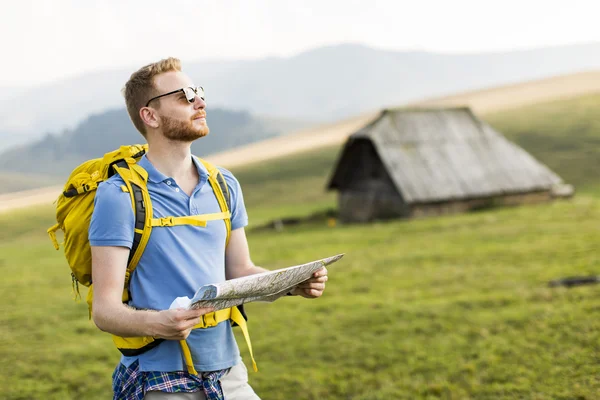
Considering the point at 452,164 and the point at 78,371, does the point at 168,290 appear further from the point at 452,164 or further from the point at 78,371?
the point at 452,164

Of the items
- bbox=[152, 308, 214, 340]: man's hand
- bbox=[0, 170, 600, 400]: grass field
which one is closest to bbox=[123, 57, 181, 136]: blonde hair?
bbox=[152, 308, 214, 340]: man's hand

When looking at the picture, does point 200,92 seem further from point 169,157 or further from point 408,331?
point 408,331

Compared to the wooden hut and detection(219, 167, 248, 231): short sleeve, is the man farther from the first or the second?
the wooden hut

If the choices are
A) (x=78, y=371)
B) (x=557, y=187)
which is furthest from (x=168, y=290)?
(x=557, y=187)

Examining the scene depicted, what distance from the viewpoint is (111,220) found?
318cm

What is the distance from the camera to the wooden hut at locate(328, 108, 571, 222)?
31.0 meters

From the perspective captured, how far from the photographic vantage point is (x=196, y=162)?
143 inches

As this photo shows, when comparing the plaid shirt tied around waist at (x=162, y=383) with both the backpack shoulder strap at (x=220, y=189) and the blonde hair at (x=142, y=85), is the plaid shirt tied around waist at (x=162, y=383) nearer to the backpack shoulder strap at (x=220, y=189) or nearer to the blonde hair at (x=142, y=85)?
the backpack shoulder strap at (x=220, y=189)

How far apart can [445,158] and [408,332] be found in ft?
79.6

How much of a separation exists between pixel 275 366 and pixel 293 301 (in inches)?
177

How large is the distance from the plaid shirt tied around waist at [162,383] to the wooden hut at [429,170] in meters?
26.7

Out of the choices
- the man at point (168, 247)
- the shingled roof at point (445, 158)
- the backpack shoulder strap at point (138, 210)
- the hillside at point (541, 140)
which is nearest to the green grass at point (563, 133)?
the hillside at point (541, 140)

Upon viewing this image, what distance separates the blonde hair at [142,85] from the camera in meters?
3.46

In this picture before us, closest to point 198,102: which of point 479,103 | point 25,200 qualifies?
point 25,200
